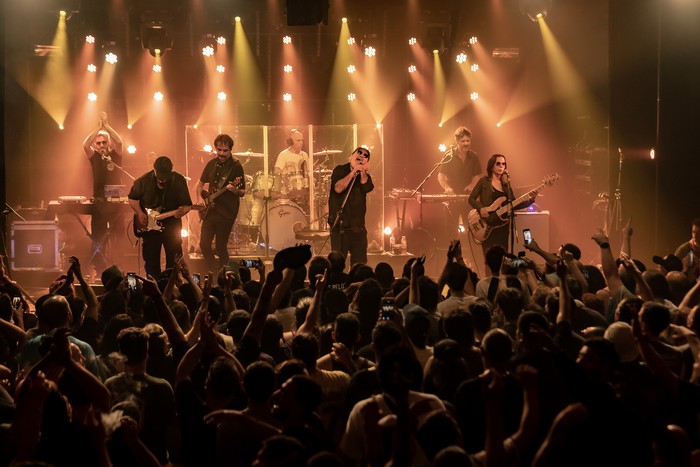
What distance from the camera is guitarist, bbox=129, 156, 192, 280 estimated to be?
40.3ft

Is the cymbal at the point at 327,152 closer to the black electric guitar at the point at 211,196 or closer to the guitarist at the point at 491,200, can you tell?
the black electric guitar at the point at 211,196

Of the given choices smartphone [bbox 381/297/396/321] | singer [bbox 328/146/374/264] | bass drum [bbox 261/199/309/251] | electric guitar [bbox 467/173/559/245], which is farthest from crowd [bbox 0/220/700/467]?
bass drum [bbox 261/199/309/251]

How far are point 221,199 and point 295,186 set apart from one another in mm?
3146

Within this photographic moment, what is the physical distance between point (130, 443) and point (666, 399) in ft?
7.31

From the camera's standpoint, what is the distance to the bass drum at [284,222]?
1586 cm

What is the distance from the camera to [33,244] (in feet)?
49.5

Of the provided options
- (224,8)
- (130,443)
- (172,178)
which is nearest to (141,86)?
(224,8)

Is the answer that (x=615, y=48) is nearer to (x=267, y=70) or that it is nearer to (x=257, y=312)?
(x=267, y=70)

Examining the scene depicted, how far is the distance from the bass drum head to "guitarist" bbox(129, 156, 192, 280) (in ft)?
11.7

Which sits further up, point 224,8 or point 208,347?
point 224,8

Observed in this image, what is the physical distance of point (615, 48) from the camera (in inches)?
565

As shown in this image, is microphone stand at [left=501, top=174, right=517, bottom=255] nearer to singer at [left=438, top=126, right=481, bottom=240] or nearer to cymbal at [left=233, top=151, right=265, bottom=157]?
singer at [left=438, top=126, right=481, bottom=240]

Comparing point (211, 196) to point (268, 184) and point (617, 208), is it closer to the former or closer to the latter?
point (268, 184)

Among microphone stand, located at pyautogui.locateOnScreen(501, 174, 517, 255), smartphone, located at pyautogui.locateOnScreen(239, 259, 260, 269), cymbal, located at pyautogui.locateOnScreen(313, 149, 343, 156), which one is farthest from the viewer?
cymbal, located at pyautogui.locateOnScreen(313, 149, 343, 156)
